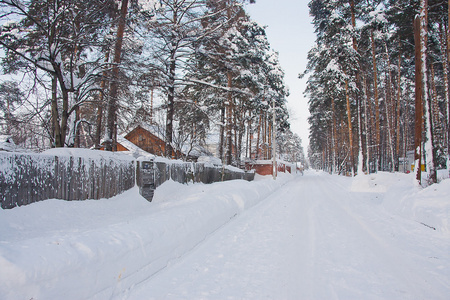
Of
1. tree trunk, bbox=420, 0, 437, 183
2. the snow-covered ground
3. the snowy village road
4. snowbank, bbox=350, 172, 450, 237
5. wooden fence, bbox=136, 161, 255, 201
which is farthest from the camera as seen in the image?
tree trunk, bbox=420, 0, 437, 183

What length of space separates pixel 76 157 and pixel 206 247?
137 inches

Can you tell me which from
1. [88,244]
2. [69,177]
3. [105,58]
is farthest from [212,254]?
[105,58]

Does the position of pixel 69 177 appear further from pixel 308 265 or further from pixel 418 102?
pixel 418 102

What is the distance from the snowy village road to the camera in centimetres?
291

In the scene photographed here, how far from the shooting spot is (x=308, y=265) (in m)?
3.65

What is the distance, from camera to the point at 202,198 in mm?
7656

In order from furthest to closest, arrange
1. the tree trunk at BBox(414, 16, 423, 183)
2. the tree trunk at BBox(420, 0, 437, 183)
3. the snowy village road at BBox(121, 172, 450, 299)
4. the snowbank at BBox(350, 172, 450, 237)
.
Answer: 1. the tree trunk at BBox(414, 16, 423, 183)
2. the tree trunk at BBox(420, 0, 437, 183)
3. the snowbank at BBox(350, 172, 450, 237)
4. the snowy village road at BBox(121, 172, 450, 299)

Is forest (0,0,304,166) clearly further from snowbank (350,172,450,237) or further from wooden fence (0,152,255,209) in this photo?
snowbank (350,172,450,237)

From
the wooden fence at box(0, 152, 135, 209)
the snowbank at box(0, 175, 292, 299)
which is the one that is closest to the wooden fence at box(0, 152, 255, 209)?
the wooden fence at box(0, 152, 135, 209)

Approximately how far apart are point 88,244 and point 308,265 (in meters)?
3.03

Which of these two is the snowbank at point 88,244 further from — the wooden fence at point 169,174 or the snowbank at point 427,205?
the snowbank at point 427,205

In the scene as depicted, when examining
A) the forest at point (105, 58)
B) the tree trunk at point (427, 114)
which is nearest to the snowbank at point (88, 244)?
the forest at point (105, 58)

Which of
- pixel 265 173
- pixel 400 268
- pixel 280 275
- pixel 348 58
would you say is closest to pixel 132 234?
pixel 280 275

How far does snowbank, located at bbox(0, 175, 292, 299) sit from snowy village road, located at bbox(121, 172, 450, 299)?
0.28 m
